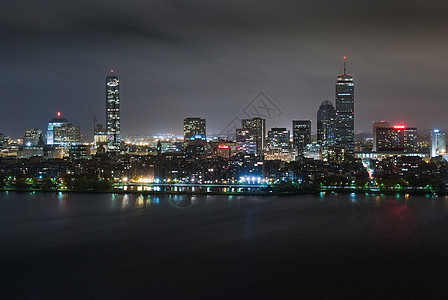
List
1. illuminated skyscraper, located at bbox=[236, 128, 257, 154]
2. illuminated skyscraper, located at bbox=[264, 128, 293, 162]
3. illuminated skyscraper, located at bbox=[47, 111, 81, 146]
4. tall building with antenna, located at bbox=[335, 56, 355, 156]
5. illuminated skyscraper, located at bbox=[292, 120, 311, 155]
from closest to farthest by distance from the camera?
1. illuminated skyscraper, located at bbox=[236, 128, 257, 154]
2. illuminated skyscraper, located at bbox=[264, 128, 293, 162]
3. illuminated skyscraper, located at bbox=[292, 120, 311, 155]
4. tall building with antenna, located at bbox=[335, 56, 355, 156]
5. illuminated skyscraper, located at bbox=[47, 111, 81, 146]

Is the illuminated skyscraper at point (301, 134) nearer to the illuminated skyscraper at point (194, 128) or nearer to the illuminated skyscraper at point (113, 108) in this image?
the illuminated skyscraper at point (194, 128)

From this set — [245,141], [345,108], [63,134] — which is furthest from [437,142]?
[63,134]

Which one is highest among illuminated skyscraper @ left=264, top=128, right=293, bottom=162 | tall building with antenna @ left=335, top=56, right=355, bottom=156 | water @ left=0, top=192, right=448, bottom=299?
tall building with antenna @ left=335, top=56, right=355, bottom=156

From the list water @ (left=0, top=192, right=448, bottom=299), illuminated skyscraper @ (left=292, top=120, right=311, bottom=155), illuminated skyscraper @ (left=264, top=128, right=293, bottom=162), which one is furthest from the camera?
illuminated skyscraper @ (left=292, top=120, right=311, bottom=155)

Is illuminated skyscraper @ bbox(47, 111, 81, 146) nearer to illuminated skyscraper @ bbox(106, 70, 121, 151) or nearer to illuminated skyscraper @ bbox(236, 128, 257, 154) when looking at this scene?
illuminated skyscraper @ bbox(106, 70, 121, 151)

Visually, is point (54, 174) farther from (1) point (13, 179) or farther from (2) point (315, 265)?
(2) point (315, 265)

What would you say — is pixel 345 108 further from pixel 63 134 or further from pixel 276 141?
pixel 63 134

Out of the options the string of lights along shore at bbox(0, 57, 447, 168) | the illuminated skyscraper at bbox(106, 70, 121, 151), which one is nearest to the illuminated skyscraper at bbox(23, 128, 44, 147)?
the string of lights along shore at bbox(0, 57, 447, 168)
